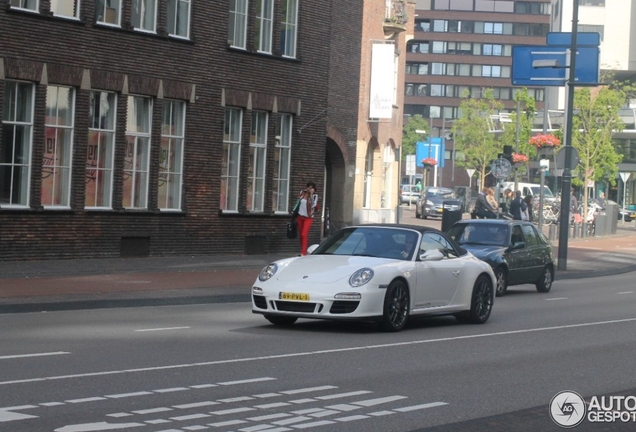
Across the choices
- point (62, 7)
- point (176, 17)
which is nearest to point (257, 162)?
point (176, 17)

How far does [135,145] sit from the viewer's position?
28672 mm

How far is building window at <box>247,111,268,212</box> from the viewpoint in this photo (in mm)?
32500

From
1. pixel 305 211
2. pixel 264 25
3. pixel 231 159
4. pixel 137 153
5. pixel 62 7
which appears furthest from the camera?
pixel 264 25

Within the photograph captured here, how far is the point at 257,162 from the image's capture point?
32.7m

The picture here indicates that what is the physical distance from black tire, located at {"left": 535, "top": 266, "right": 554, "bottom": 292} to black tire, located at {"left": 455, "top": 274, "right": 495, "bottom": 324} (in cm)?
805

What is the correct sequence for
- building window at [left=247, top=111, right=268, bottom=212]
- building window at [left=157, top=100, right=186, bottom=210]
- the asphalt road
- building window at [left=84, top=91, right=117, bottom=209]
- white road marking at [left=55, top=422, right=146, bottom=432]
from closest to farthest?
white road marking at [left=55, top=422, right=146, bottom=432]
the asphalt road
building window at [left=84, top=91, right=117, bottom=209]
building window at [left=157, top=100, right=186, bottom=210]
building window at [left=247, top=111, right=268, bottom=212]

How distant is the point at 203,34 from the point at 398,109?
88.0ft

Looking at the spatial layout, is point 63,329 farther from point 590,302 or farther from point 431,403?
point 590,302

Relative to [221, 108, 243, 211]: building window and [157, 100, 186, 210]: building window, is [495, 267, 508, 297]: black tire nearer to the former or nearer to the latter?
[157, 100, 186, 210]: building window

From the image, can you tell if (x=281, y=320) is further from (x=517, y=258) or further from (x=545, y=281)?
(x=545, y=281)

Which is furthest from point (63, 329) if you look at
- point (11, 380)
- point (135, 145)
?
point (135, 145)

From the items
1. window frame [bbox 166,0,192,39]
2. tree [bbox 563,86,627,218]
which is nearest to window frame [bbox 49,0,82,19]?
window frame [bbox 166,0,192,39]

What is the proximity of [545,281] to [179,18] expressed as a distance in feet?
33.9

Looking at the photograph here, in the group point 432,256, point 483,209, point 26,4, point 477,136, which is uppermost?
point 477,136
